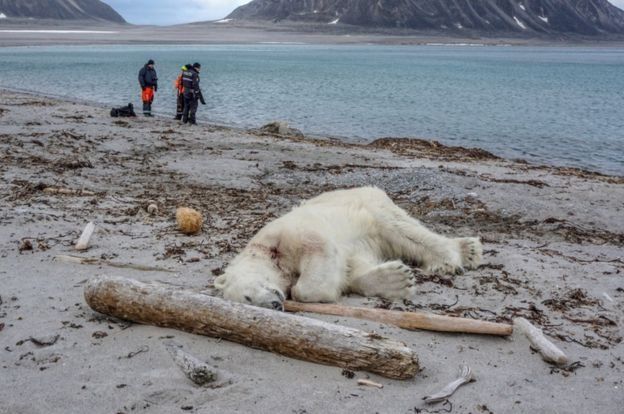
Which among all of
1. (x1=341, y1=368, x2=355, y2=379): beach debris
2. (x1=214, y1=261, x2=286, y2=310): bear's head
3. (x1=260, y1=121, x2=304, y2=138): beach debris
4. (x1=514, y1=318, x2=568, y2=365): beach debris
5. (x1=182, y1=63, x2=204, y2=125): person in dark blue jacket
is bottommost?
(x1=260, y1=121, x2=304, y2=138): beach debris

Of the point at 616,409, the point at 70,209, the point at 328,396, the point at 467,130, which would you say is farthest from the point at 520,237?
the point at 467,130

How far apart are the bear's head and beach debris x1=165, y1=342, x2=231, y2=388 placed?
611 millimetres

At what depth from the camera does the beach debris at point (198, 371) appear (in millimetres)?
3652

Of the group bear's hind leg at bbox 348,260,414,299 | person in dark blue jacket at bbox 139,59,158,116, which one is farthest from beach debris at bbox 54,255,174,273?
person in dark blue jacket at bbox 139,59,158,116

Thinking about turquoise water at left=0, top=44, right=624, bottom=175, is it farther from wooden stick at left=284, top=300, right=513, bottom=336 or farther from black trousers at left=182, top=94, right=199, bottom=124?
wooden stick at left=284, top=300, right=513, bottom=336

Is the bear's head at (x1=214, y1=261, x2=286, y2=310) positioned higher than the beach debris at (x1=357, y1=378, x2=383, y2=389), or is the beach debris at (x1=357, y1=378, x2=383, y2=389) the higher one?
the bear's head at (x1=214, y1=261, x2=286, y2=310)

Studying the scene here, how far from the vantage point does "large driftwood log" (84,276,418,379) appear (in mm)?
3697

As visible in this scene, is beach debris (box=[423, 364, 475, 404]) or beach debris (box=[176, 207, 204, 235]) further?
beach debris (box=[176, 207, 204, 235])

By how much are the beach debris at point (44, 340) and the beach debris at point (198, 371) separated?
980 mm

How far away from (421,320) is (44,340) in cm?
260

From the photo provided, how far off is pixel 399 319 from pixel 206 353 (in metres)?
1.39

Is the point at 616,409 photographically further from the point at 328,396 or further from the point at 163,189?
the point at 163,189

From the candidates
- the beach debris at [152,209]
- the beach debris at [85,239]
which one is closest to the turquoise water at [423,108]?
the beach debris at [152,209]

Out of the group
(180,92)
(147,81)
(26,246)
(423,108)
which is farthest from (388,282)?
(423,108)
